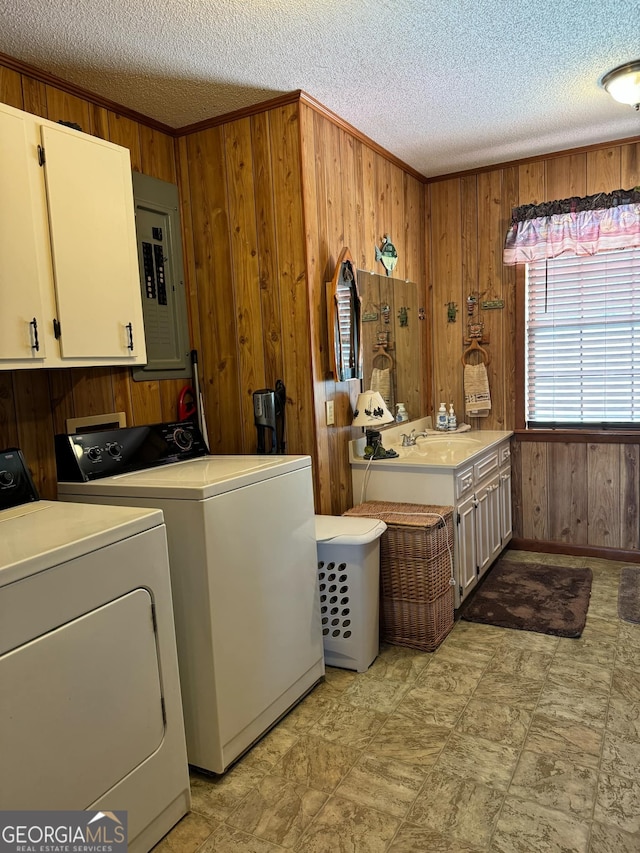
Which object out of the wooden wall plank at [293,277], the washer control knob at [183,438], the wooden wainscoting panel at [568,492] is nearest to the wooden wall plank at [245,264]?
the wooden wall plank at [293,277]

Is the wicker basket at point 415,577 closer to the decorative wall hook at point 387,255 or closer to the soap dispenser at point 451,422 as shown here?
the soap dispenser at point 451,422

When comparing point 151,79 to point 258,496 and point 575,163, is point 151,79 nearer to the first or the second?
point 258,496

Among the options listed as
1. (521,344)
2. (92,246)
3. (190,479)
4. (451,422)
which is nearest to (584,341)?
(521,344)

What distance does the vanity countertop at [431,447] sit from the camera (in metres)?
3.13

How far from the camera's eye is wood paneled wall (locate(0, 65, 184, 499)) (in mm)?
2311

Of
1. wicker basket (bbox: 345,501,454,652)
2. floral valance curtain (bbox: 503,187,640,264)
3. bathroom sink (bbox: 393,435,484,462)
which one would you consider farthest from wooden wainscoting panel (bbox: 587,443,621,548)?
wicker basket (bbox: 345,501,454,652)

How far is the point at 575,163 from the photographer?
383 cm

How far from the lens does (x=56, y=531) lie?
1599mm

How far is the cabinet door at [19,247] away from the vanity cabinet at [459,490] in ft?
5.89

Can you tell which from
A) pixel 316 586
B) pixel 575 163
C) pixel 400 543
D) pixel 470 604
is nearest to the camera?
pixel 316 586

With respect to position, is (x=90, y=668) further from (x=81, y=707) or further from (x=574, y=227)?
(x=574, y=227)

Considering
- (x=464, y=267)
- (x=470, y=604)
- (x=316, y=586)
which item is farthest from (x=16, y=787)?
(x=464, y=267)

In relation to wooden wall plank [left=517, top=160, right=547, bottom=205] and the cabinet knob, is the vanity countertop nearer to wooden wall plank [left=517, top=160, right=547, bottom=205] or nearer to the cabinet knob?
wooden wall plank [left=517, top=160, right=547, bottom=205]

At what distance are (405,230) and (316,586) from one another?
255 cm
